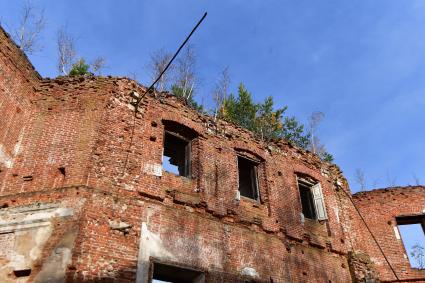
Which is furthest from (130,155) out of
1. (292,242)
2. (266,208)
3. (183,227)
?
(292,242)

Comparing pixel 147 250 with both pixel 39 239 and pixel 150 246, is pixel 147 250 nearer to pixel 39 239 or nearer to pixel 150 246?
pixel 150 246

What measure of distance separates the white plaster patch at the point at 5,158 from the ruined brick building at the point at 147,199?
0.08 feet

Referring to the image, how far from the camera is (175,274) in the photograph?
8391mm

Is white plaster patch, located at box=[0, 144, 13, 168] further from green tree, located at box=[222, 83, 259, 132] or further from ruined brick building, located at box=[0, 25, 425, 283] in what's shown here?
green tree, located at box=[222, 83, 259, 132]

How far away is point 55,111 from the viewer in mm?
9586

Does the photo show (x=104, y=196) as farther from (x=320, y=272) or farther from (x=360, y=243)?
(x=360, y=243)

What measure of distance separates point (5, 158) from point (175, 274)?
4.54 metres

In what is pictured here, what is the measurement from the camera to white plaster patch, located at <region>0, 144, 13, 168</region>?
8.61 metres

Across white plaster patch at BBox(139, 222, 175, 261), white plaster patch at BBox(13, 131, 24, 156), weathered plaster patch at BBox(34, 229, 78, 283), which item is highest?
white plaster patch at BBox(13, 131, 24, 156)

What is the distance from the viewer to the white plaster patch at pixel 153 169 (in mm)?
9070

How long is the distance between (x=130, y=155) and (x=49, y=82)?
328 centimetres

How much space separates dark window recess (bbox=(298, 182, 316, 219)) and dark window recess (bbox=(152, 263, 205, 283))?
538 cm

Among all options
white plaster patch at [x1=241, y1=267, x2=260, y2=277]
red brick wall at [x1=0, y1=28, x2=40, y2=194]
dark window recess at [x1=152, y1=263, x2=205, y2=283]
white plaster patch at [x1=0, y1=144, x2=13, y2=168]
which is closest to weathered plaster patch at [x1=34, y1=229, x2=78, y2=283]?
dark window recess at [x1=152, y1=263, x2=205, y2=283]

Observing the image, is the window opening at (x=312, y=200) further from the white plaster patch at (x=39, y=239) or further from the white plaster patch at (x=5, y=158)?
the white plaster patch at (x=5, y=158)
